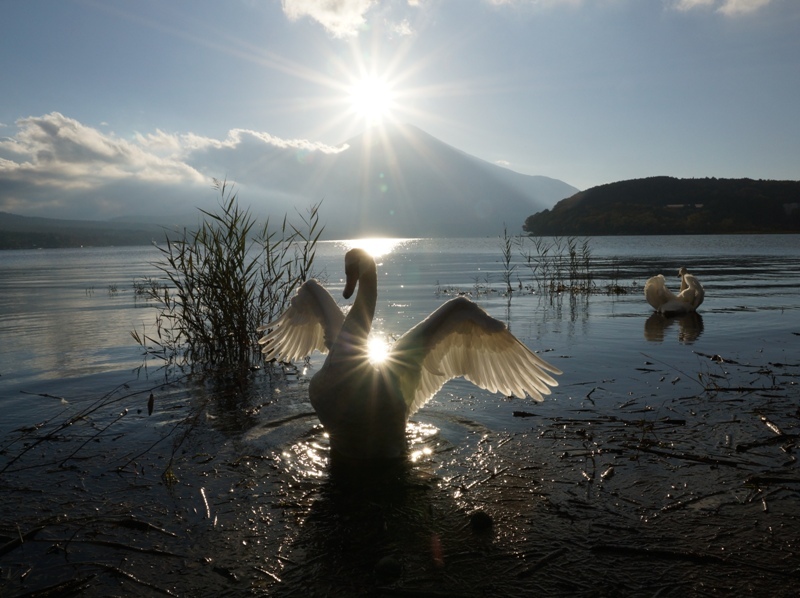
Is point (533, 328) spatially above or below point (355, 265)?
below

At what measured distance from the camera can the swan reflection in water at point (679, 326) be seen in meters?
11.6

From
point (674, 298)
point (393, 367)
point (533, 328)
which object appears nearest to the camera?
point (393, 367)

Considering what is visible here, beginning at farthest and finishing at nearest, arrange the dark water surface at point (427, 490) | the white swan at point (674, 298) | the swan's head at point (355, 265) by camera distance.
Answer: the white swan at point (674, 298)
the swan's head at point (355, 265)
the dark water surface at point (427, 490)

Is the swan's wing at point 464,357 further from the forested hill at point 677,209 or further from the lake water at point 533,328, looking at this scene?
the forested hill at point 677,209

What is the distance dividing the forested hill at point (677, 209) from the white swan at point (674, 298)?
258ft

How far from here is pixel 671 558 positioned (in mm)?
3615

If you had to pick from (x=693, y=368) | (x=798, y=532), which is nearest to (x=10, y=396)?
(x=798, y=532)

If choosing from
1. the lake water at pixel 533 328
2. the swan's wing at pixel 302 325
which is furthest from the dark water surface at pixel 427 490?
the swan's wing at pixel 302 325

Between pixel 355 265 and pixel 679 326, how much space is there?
10.2m

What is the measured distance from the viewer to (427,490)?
4.80 meters

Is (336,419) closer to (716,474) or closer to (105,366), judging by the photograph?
(716,474)

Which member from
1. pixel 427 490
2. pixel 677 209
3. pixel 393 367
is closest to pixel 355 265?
pixel 393 367

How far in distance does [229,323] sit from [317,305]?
13.0ft

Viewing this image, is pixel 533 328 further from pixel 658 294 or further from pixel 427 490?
pixel 427 490
